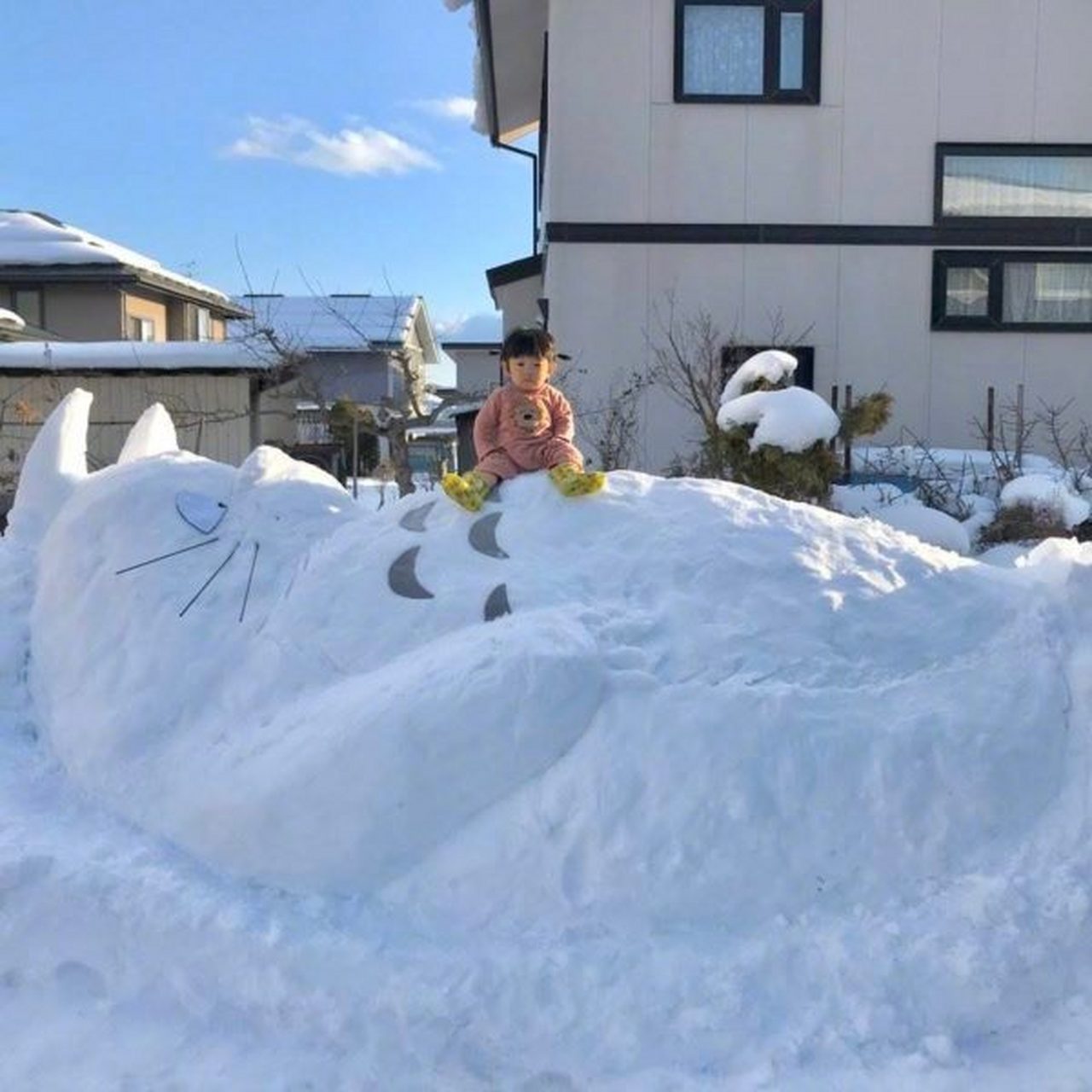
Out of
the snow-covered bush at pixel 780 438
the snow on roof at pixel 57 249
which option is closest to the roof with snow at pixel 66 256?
the snow on roof at pixel 57 249

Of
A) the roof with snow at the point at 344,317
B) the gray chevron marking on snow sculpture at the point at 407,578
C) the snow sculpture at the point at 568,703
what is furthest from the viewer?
the roof with snow at the point at 344,317

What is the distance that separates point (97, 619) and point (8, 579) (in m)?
0.95

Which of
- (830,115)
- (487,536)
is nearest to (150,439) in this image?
(487,536)

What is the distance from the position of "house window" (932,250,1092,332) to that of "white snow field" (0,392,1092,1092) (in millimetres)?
8126

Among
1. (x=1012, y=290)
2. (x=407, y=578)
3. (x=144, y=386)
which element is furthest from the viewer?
(x=144, y=386)

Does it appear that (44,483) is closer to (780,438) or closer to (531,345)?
(531,345)

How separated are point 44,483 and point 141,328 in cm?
1849

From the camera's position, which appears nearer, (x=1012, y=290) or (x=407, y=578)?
(x=407, y=578)

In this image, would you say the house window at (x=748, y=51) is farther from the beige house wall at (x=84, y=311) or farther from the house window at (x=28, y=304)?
the house window at (x=28, y=304)

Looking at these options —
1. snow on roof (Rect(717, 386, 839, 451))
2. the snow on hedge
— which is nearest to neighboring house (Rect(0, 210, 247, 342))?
snow on roof (Rect(717, 386, 839, 451))

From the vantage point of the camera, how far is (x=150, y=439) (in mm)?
4742

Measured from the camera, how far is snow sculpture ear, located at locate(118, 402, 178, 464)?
464 centimetres

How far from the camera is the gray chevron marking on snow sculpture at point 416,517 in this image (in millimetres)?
3643

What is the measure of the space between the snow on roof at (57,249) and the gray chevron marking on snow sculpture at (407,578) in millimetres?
18829
